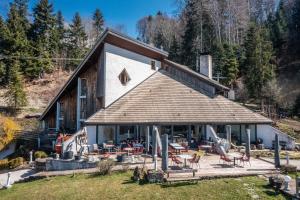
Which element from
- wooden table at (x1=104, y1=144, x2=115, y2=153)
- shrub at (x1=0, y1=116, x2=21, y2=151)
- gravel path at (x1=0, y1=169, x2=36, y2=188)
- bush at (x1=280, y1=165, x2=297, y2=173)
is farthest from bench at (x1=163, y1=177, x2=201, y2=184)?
shrub at (x1=0, y1=116, x2=21, y2=151)

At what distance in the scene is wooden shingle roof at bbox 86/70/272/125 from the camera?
22.2m

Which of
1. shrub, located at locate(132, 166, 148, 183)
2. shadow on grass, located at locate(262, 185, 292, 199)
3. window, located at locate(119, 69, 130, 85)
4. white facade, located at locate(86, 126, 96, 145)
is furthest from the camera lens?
window, located at locate(119, 69, 130, 85)

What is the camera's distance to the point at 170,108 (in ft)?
77.6

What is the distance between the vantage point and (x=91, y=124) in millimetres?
21484

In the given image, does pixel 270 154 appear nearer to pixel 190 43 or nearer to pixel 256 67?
pixel 256 67

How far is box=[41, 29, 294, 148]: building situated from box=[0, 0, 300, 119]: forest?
55.3 feet

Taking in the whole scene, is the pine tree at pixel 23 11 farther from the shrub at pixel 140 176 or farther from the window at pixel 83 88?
the shrub at pixel 140 176

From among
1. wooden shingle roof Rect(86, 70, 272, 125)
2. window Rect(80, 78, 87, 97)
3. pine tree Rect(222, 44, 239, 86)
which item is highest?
pine tree Rect(222, 44, 239, 86)

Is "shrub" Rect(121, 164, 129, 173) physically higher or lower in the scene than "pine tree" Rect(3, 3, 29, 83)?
lower

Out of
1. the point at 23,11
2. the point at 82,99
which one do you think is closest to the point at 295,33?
the point at 82,99

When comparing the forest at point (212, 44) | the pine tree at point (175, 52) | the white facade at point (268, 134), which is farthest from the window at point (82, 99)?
the pine tree at point (175, 52)

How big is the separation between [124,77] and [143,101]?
297 centimetres

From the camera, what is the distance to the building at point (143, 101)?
22.5 meters

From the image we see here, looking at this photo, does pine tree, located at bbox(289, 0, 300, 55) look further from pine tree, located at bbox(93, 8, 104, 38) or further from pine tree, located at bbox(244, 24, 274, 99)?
pine tree, located at bbox(93, 8, 104, 38)
